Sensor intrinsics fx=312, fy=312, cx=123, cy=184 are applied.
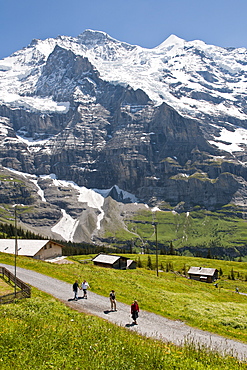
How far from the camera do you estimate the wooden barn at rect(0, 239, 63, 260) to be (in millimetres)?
87950

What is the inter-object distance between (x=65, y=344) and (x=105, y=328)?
518 centimetres

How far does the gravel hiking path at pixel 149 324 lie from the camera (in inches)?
926

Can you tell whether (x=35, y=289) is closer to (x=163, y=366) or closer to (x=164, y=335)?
(x=164, y=335)

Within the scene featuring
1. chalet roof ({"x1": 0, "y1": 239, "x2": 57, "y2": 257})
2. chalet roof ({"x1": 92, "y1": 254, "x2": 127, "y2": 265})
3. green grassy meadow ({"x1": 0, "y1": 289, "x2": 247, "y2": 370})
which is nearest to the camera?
green grassy meadow ({"x1": 0, "y1": 289, "x2": 247, "y2": 370})

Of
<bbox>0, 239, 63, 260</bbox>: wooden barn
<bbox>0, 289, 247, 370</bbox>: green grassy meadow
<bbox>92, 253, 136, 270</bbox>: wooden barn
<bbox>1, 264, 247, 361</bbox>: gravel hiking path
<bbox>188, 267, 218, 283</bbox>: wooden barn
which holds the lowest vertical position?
<bbox>188, 267, 218, 283</bbox>: wooden barn

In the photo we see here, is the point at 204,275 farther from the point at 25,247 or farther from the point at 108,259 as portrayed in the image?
the point at 25,247

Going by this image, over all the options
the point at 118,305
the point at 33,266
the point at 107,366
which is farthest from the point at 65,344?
the point at 33,266

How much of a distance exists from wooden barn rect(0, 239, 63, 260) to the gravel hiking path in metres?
48.3

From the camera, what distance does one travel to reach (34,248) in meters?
89.9

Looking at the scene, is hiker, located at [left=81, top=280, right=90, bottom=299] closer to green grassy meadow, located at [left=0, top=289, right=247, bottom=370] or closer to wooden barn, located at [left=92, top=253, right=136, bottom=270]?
green grassy meadow, located at [left=0, top=289, right=247, bottom=370]

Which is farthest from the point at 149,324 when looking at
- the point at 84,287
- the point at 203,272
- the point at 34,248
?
the point at 203,272

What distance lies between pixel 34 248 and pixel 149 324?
68.3 m

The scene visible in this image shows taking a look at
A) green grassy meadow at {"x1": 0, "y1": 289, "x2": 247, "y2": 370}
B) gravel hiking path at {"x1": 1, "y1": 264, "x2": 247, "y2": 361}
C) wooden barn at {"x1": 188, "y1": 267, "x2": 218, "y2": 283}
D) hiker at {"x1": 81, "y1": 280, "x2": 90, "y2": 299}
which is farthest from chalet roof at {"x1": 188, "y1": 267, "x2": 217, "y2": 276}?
green grassy meadow at {"x1": 0, "y1": 289, "x2": 247, "y2": 370}

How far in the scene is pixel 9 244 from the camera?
3831 inches
